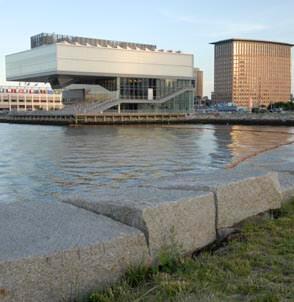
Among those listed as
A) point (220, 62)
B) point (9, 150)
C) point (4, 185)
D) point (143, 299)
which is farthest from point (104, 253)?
point (220, 62)

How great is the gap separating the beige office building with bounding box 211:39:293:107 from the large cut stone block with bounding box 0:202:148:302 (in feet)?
596

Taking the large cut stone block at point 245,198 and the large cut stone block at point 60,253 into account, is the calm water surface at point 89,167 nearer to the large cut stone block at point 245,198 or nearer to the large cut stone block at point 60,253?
the large cut stone block at point 245,198

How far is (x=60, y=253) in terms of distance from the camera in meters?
3.76

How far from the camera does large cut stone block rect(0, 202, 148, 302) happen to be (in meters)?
3.55

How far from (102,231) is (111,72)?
98.3 metres

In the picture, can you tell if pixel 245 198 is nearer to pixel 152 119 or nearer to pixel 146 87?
pixel 152 119

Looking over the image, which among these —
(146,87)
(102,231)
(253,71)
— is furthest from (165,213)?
(253,71)

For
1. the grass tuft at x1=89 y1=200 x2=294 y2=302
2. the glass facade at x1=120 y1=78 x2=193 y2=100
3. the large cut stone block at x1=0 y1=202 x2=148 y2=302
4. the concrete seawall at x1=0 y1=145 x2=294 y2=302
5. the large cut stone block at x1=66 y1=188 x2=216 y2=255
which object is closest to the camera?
the large cut stone block at x1=0 y1=202 x2=148 y2=302

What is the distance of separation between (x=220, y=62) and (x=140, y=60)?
3711 inches

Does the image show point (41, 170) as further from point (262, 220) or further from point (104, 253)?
point (104, 253)

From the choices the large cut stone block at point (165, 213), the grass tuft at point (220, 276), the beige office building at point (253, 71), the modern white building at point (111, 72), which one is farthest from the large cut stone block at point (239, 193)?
the beige office building at point (253, 71)

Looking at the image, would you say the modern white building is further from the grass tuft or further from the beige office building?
the grass tuft

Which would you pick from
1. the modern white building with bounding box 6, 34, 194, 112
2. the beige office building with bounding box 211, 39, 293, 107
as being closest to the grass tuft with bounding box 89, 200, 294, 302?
the modern white building with bounding box 6, 34, 194, 112

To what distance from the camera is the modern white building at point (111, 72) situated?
9712cm
